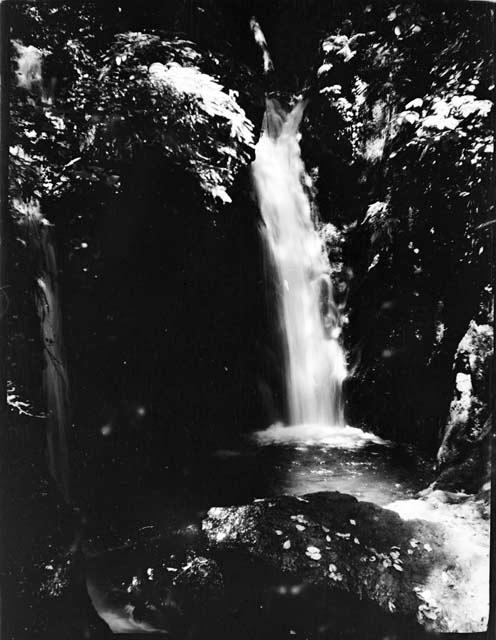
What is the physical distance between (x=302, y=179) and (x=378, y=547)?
4.50 feet

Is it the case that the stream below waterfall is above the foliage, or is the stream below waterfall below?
below

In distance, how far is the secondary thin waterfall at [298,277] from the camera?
5.31 ft

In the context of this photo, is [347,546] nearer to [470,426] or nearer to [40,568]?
[470,426]

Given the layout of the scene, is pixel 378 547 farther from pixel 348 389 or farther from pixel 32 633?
pixel 32 633

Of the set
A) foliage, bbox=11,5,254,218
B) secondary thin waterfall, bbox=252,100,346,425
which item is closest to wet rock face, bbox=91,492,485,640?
secondary thin waterfall, bbox=252,100,346,425

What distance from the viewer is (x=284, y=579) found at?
1476 millimetres

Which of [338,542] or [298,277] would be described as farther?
[298,277]

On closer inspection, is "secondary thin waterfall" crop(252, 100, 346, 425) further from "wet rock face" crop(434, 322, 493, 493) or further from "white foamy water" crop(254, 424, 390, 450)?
"wet rock face" crop(434, 322, 493, 493)

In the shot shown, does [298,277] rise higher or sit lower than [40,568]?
higher

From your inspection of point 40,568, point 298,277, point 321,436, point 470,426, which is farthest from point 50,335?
point 470,426

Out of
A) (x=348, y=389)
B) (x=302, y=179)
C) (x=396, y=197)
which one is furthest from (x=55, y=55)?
(x=348, y=389)

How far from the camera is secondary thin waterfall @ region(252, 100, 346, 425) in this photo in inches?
63.7

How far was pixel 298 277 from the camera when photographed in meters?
1.64

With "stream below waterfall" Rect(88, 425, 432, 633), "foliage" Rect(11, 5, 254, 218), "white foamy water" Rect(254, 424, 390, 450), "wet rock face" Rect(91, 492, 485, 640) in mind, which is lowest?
"wet rock face" Rect(91, 492, 485, 640)
